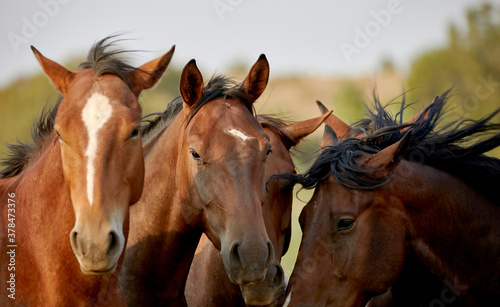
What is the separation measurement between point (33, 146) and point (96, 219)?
135cm

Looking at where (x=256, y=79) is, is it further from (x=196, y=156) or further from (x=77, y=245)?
(x=77, y=245)

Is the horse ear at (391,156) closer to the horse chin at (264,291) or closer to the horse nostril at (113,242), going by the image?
the horse chin at (264,291)

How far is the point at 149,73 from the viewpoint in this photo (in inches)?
153

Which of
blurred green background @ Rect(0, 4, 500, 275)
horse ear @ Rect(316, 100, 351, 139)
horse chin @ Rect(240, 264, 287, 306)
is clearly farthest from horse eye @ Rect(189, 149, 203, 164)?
blurred green background @ Rect(0, 4, 500, 275)

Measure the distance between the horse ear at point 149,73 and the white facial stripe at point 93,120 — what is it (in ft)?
1.33

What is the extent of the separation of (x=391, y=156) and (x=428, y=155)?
493 millimetres

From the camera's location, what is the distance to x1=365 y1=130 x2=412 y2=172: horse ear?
157 inches

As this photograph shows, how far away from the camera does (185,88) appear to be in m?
4.26

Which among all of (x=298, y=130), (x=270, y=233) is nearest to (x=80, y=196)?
(x=270, y=233)

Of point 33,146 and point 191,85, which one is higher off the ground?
point 191,85

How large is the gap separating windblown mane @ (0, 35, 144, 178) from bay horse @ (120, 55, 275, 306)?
556 millimetres

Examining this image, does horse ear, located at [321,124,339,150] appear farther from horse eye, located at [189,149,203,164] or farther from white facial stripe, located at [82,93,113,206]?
white facial stripe, located at [82,93,113,206]

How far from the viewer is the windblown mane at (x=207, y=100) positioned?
4270 millimetres

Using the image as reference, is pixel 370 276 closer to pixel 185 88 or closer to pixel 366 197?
pixel 366 197
